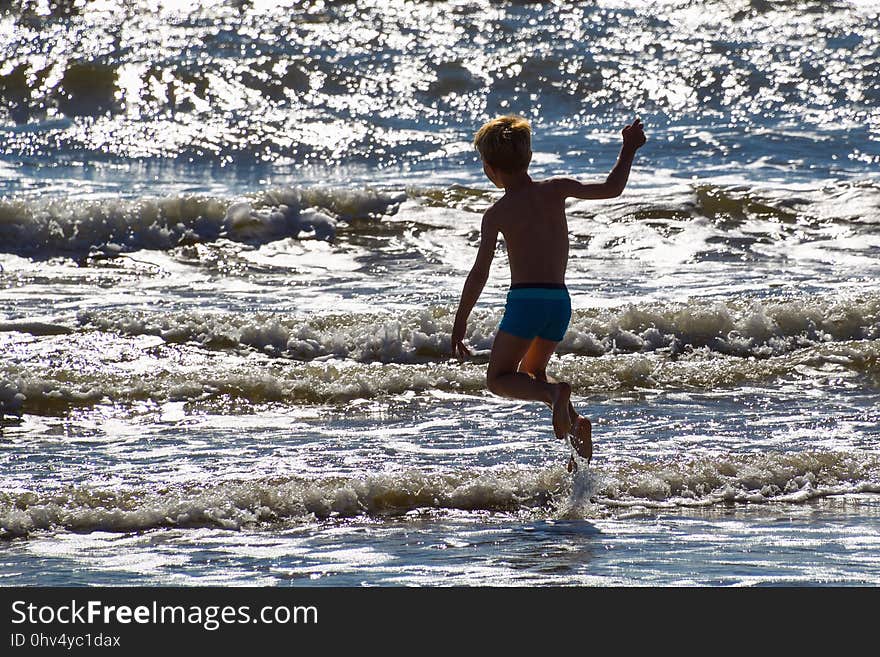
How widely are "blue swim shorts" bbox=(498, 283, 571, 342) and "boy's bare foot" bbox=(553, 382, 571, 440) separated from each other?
0.92ft

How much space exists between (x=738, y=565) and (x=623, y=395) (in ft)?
12.4

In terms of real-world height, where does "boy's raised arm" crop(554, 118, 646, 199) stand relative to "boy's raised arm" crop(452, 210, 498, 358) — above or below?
above

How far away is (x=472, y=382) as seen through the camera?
8398 millimetres

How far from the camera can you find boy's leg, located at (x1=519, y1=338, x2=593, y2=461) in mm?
5320

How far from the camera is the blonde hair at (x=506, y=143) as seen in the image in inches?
199

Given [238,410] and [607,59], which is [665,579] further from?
[607,59]

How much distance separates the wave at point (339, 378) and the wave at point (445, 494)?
2173 millimetres

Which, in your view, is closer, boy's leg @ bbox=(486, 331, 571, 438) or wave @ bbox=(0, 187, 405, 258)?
boy's leg @ bbox=(486, 331, 571, 438)

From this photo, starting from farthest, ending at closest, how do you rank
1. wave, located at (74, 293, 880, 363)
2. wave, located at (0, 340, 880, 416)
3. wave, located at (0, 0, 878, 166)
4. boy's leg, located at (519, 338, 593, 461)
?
wave, located at (0, 0, 878, 166), wave, located at (74, 293, 880, 363), wave, located at (0, 340, 880, 416), boy's leg, located at (519, 338, 593, 461)

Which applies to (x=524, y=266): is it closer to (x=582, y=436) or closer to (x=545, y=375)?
(x=545, y=375)

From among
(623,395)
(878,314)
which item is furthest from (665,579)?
(878,314)

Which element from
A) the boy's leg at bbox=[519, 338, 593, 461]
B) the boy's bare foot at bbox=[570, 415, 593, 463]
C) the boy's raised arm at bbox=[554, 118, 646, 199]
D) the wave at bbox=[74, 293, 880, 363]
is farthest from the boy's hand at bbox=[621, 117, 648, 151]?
the wave at bbox=[74, 293, 880, 363]

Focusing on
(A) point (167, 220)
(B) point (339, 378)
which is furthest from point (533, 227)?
(A) point (167, 220)

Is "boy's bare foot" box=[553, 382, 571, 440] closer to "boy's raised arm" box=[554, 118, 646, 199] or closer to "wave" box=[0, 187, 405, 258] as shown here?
"boy's raised arm" box=[554, 118, 646, 199]
